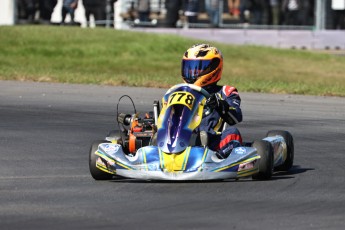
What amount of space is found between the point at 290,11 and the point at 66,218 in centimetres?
2121

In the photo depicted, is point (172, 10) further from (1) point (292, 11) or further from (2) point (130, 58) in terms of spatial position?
(2) point (130, 58)

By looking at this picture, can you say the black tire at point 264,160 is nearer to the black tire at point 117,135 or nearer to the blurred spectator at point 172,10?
the black tire at point 117,135

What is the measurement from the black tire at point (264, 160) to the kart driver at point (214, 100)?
217 millimetres

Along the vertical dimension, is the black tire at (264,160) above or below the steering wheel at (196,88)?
below

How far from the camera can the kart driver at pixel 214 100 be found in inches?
349

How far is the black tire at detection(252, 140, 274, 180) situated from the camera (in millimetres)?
8633

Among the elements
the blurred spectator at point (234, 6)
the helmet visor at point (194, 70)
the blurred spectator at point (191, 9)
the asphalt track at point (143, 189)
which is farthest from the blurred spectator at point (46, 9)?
the helmet visor at point (194, 70)

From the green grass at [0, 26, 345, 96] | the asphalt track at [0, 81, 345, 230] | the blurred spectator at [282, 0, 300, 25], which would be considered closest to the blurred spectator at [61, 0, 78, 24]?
the green grass at [0, 26, 345, 96]

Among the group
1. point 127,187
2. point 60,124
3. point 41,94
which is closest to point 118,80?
point 41,94

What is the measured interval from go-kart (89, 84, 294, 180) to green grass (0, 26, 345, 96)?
1091cm

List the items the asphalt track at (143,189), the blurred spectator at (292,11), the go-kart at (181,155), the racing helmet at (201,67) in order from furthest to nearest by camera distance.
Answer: the blurred spectator at (292,11) → the racing helmet at (201,67) → the go-kart at (181,155) → the asphalt track at (143,189)

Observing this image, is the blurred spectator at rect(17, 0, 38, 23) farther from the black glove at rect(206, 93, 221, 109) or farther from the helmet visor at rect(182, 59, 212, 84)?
the black glove at rect(206, 93, 221, 109)

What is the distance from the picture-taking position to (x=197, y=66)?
9.20 meters

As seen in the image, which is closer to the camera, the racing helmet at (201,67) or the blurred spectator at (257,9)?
the racing helmet at (201,67)
